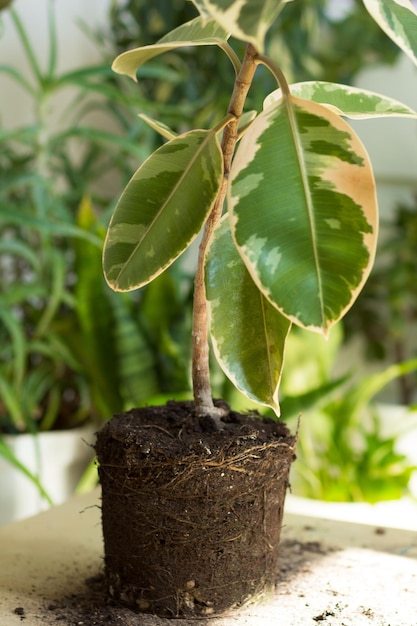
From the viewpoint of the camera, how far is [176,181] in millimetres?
619

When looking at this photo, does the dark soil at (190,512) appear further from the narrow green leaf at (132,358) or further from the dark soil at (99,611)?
the narrow green leaf at (132,358)

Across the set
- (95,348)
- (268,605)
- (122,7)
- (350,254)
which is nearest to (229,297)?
(350,254)

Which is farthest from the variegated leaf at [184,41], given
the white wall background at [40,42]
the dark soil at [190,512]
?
the white wall background at [40,42]

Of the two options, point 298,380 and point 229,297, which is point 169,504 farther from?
point 298,380

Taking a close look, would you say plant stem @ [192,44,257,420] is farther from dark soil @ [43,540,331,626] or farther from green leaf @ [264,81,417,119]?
dark soil @ [43,540,331,626]

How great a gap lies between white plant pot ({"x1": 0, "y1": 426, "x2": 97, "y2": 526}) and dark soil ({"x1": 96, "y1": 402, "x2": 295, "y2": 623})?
36.6 inches

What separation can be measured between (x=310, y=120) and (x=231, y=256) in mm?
143

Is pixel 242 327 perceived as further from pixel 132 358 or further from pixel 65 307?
pixel 65 307

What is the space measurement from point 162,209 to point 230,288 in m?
0.09

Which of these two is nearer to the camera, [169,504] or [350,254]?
[350,254]

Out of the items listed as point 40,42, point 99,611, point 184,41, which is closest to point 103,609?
point 99,611

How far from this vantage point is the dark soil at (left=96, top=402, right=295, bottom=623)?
2.07 feet

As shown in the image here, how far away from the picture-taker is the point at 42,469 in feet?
5.59

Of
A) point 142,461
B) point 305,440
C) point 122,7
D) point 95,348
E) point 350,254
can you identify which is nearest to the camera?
point 350,254
